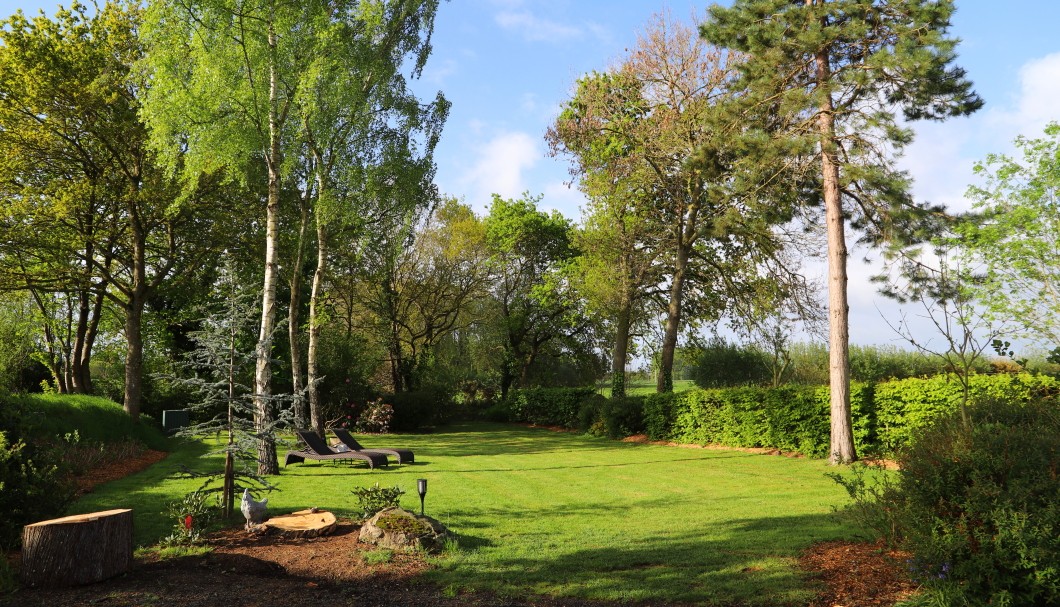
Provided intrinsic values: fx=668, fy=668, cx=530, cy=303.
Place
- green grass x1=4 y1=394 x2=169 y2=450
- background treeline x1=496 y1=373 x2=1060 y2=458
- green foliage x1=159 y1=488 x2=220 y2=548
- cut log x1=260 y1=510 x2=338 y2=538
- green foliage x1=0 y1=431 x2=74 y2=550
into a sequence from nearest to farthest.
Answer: green foliage x1=0 y1=431 x2=74 y2=550 → green foliage x1=159 y1=488 x2=220 y2=548 → cut log x1=260 y1=510 x2=338 y2=538 → background treeline x1=496 y1=373 x2=1060 y2=458 → green grass x1=4 y1=394 x2=169 y2=450

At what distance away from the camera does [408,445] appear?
2070 centimetres

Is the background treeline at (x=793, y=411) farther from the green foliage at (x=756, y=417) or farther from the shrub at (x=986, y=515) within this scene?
the shrub at (x=986, y=515)

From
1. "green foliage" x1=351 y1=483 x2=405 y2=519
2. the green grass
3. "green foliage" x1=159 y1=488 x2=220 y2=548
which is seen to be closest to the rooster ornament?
"green foliage" x1=159 y1=488 x2=220 y2=548

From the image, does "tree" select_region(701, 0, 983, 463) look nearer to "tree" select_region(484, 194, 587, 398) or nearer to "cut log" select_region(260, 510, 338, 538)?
"cut log" select_region(260, 510, 338, 538)

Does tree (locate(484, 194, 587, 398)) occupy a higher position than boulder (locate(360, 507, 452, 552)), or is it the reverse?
tree (locate(484, 194, 587, 398))

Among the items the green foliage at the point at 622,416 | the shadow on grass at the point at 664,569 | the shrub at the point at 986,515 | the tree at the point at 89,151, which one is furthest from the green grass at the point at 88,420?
the shrub at the point at 986,515

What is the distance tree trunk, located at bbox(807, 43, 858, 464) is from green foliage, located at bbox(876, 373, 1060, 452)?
2.53 ft

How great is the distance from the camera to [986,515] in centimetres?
487

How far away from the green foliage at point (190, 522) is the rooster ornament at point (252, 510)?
0.42 meters

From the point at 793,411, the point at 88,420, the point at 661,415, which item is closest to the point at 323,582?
the point at 88,420

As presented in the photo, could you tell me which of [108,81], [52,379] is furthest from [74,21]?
[52,379]

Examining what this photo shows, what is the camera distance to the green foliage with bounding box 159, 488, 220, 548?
7.14m

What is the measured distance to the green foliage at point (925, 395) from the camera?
11359 millimetres

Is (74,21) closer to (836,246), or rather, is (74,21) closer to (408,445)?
(408,445)
